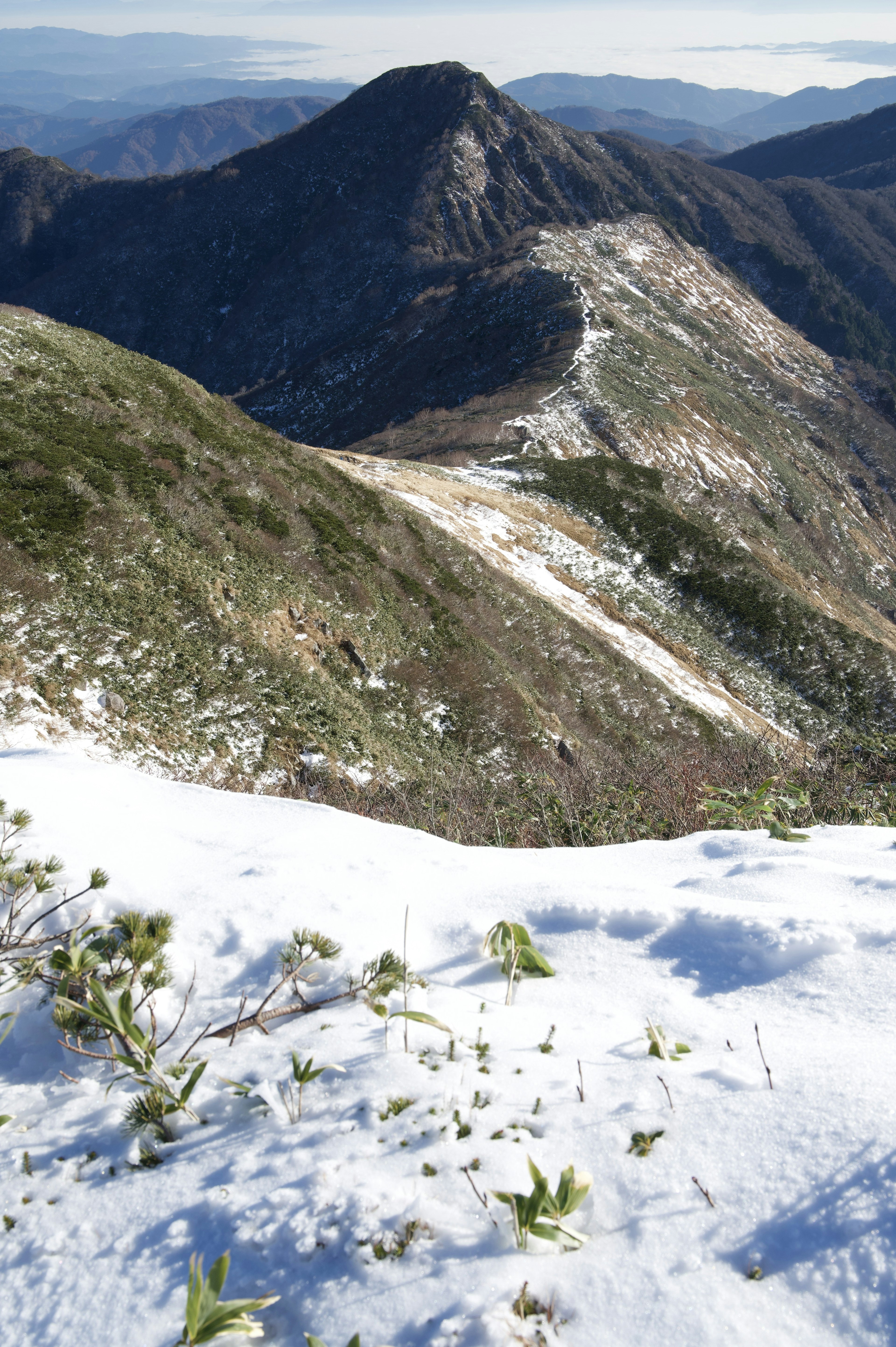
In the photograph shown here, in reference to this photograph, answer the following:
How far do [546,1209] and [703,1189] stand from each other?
2.04 ft

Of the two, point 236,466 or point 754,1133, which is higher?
point 236,466

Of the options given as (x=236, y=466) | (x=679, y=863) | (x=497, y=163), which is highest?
(x=497, y=163)

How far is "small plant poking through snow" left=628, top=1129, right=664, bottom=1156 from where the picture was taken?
274cm

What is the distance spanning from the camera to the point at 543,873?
5.05 metres


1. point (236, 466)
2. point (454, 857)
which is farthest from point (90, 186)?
point (454, 857)

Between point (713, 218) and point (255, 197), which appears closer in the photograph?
point (255, 197)

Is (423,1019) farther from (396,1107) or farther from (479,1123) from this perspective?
(479,1123)

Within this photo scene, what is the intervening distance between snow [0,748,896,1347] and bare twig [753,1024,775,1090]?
1.1 inches

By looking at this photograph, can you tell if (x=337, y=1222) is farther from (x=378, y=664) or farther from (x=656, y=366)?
(x=656, y=366)

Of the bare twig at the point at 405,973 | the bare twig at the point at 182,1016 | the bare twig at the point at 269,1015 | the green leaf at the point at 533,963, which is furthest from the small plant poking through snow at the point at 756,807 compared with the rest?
the bare twig at the point at 182,1016

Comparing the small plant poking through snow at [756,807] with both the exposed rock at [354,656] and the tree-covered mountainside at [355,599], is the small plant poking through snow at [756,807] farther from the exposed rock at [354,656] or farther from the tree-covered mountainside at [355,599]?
the exposed rock at [354,656]

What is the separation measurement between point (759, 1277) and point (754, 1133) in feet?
1.86

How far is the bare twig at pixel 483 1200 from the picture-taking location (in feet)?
8.02

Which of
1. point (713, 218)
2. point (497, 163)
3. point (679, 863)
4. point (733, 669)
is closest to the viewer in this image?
point (679, 863)
